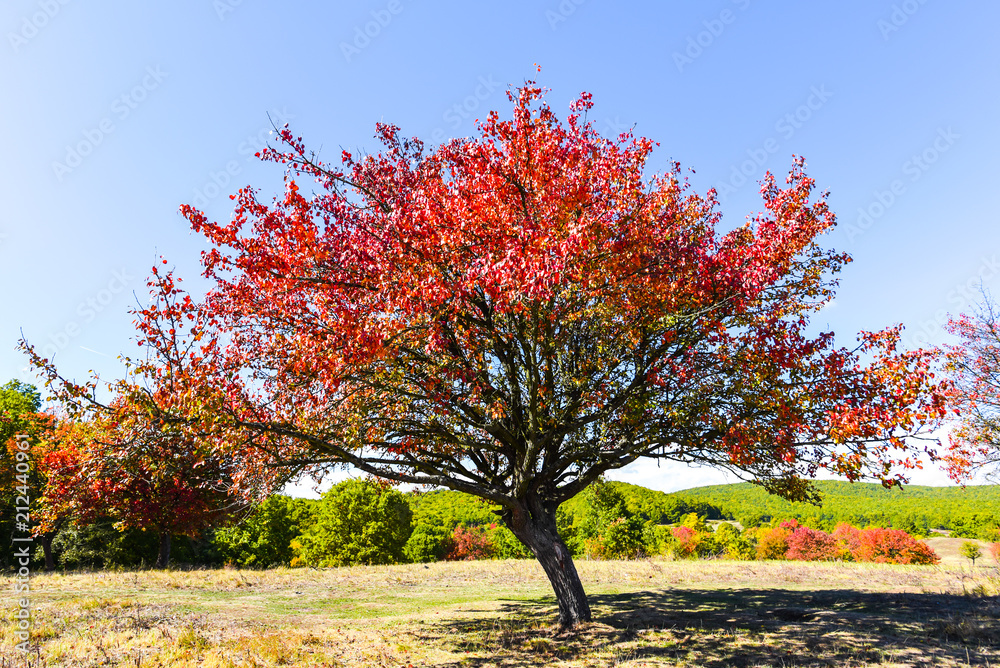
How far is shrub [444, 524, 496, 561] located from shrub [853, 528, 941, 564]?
30393mm

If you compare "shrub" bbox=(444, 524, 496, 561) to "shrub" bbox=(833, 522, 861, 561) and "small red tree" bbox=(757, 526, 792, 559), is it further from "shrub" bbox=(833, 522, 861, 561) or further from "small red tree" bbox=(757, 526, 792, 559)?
"shrub" bbox=(833, 522, 861, 561)

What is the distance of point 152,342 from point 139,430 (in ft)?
5.20

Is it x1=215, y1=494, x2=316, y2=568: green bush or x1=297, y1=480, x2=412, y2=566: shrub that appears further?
x1=297, y1=480, x2=412, y2=566: shrub

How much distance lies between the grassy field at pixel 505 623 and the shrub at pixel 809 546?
2493cm

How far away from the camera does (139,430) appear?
8617mm

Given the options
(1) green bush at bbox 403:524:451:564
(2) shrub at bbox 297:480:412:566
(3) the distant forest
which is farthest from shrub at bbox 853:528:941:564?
(2) shrub at bbox 297:480:412:566

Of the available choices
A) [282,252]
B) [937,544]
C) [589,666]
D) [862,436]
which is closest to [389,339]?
[282,252]

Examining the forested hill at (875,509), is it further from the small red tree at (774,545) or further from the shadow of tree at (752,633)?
the shadow of tree at (752,633)

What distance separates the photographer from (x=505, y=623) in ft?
40.3

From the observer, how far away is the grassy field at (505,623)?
28.7 ft

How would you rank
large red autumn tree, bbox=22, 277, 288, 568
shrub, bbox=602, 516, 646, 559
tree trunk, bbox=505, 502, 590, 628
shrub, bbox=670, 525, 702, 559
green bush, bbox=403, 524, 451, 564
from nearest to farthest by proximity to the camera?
large red autumn tree, bbox=22, 277, 288, 568
tree trunk, bbox=505, 502, 590, 628
shrub, bbox=602, 516, 646, 559
shrub, bbox=670, 525, 702, 559
green bush, bbox=403, 524, 451, 564

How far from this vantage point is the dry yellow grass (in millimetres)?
8758

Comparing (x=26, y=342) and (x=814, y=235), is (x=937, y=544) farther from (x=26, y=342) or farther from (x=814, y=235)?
(x=26, y=342)

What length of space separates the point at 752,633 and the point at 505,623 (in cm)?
546
